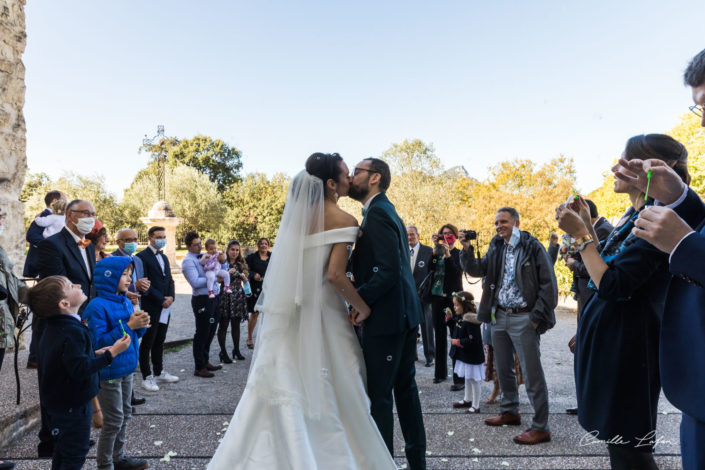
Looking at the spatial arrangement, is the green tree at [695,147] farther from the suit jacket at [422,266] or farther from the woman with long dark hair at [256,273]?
the woman with long dark hair at [256,273]

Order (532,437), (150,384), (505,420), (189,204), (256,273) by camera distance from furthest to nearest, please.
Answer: (189,204), (256,273), (150,384), (505,420), (532,437)

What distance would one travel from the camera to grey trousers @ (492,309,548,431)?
420 cm

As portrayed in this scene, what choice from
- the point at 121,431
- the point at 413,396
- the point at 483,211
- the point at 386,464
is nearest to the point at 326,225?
the point at 413,396

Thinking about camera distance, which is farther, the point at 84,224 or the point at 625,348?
the point at 84,224

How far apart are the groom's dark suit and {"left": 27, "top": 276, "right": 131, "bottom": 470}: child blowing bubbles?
180 cm

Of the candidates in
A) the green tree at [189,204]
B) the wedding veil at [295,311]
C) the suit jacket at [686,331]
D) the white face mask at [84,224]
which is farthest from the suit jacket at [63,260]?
the green tree at [189,204]

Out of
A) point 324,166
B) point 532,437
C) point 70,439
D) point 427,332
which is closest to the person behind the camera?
point 70,439

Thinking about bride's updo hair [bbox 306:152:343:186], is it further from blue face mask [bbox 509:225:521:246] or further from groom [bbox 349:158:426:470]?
blue face mask [bbox 509:225:521:246]

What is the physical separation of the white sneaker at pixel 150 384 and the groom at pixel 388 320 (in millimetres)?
3837

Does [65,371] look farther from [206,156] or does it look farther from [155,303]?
[206,156]

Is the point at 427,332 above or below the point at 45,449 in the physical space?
above

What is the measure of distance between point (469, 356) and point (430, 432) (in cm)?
107

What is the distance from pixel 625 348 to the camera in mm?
2355

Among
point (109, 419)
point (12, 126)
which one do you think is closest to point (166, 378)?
point (109, 419)
